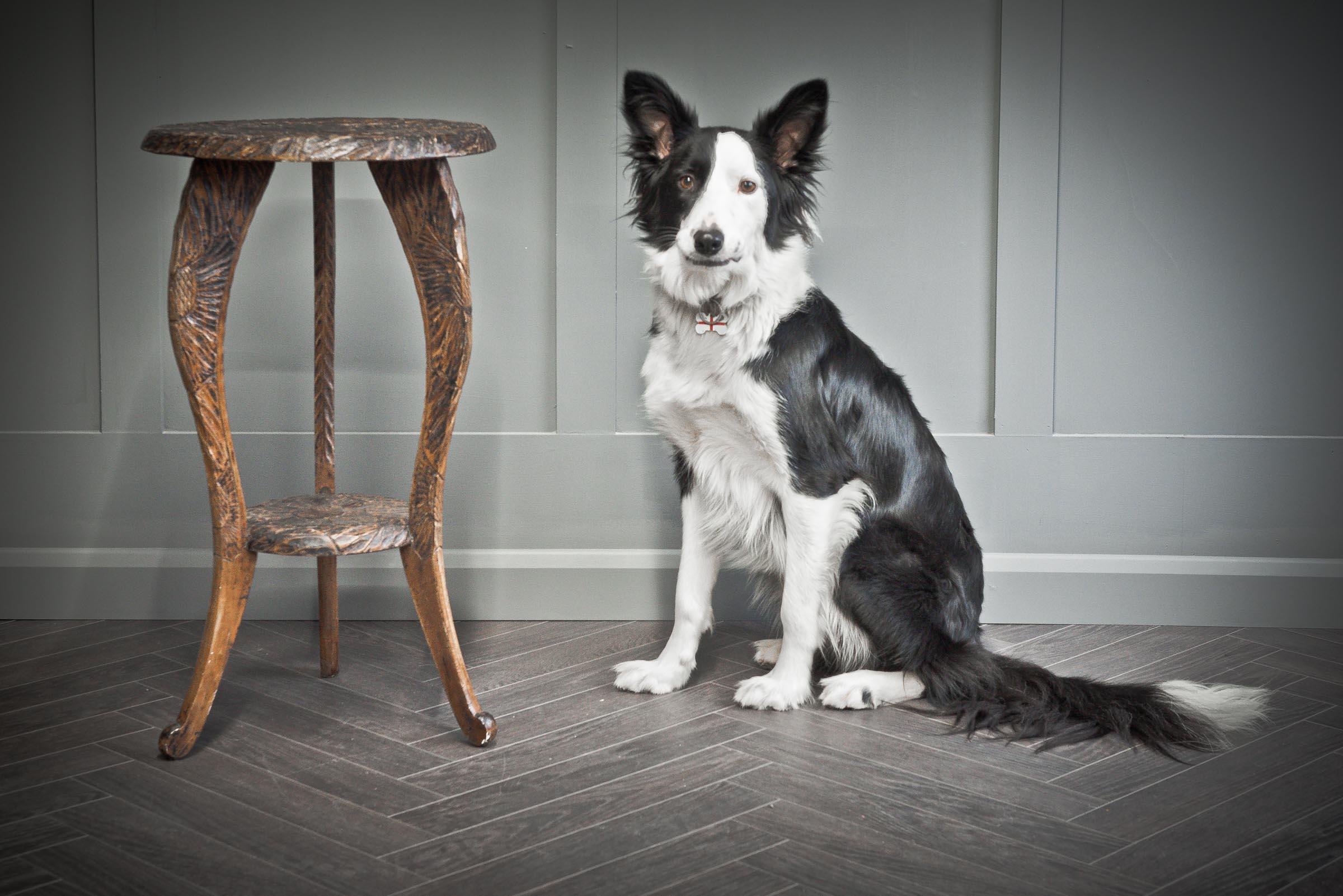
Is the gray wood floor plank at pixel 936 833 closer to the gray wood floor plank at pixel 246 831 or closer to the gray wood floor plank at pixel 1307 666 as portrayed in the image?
the gray wood floor plank at pixel 246 831

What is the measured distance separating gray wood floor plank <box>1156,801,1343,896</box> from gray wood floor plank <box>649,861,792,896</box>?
0.57m

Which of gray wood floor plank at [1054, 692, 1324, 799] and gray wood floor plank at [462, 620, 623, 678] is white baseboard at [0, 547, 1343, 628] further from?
gray wood floor plank at [1054, 692, 1324, 799]

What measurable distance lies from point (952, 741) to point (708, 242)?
1.08 m

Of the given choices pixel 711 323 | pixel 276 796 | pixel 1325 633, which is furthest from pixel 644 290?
pixel 1325 633

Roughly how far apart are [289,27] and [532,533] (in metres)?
1.40

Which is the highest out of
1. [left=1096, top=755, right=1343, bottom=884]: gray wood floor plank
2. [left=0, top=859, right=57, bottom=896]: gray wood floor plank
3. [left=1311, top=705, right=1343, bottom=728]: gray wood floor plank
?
[left=1311, top=705, right=1343, bottom=728]: gray wood floor plank

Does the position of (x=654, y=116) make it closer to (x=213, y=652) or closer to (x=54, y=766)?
(x=213, y=652)

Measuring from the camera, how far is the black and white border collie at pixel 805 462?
7.84ft

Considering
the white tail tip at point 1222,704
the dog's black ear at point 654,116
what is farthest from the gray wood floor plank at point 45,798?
the white tail tip at point 1222,704

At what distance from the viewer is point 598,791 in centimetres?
210

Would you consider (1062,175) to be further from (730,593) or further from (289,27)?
(289,27)

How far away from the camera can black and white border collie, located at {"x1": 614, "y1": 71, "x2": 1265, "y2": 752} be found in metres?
2.39

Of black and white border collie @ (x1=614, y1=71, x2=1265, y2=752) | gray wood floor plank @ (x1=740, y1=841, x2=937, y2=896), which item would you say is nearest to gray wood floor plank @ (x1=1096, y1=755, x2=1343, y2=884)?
black and white border collie @ (x1=614, y1=71, x2=1265, y2=752)

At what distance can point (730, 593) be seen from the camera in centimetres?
313
